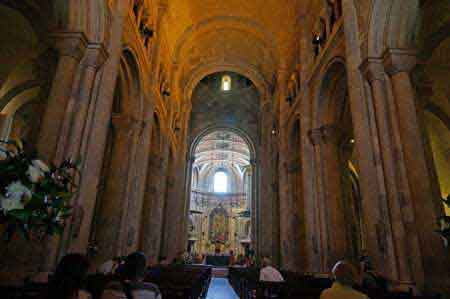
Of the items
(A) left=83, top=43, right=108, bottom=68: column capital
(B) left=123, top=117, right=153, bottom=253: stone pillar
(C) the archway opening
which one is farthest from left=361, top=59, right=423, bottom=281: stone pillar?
(C) the archway opening

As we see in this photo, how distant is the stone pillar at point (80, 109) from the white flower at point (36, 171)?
3.92 meters

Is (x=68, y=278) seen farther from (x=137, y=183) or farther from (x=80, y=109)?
(x=137, y=183)

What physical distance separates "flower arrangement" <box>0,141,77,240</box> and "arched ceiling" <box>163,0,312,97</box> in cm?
1308

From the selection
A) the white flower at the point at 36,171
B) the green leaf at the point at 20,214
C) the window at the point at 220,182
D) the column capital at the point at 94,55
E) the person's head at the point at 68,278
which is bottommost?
the person's head at the point at 68,278

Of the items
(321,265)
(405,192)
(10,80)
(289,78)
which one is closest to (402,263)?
(405,192)

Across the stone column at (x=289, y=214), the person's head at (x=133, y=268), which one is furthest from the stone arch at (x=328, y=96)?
the person's head at (x=133, y=268)

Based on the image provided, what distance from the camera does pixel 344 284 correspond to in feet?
9.70

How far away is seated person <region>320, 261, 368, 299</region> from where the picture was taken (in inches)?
113

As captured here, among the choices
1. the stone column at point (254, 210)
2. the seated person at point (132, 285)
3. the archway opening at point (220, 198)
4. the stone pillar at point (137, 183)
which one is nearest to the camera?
the seated person at point (132, 285)

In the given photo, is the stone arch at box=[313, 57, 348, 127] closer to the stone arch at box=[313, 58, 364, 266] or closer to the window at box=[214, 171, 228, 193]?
the stone arch at box=[313, 58, 364, 266]

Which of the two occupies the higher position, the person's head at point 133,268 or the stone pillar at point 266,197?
the stone pillar at point 266,197

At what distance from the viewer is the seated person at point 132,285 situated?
103 inches

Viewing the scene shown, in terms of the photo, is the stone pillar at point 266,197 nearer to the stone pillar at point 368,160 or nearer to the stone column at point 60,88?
the stone pillar at point 368,160

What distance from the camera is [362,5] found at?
7266 mm
